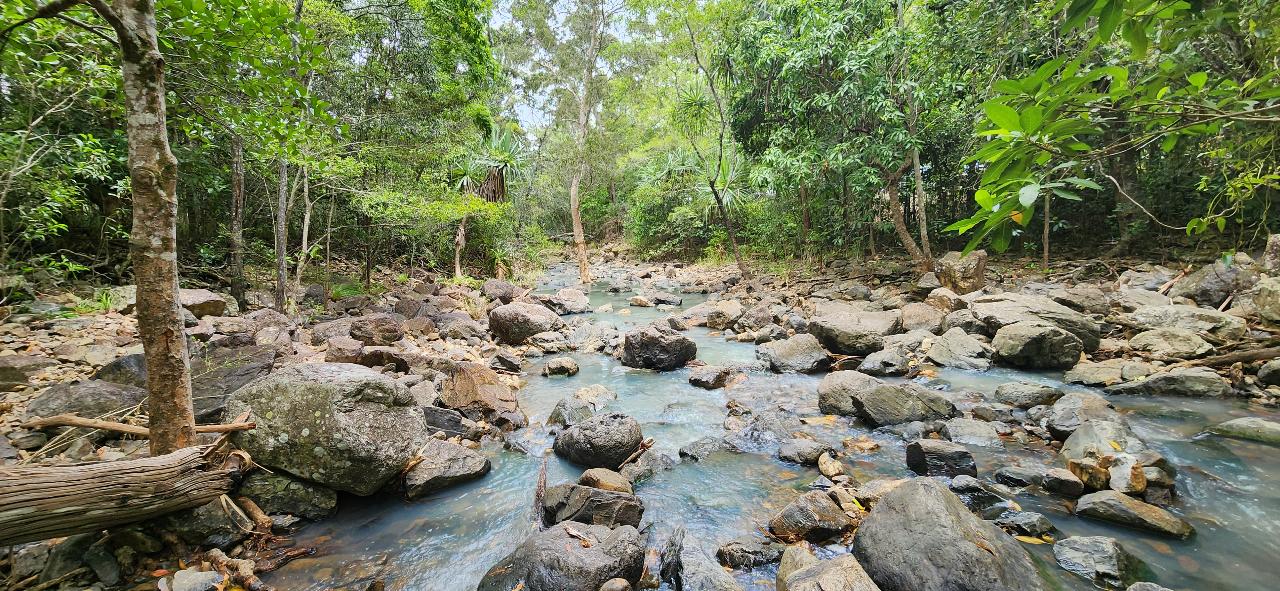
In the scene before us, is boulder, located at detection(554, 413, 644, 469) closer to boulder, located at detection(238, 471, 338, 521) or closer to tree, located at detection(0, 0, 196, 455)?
boulder, located at detection(238, 471, 338, 521)

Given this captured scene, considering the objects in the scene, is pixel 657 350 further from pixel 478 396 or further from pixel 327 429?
pixel 327 429

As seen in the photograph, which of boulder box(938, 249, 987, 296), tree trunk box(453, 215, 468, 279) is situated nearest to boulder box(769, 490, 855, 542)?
boulder box(938, 249, 987, 296)

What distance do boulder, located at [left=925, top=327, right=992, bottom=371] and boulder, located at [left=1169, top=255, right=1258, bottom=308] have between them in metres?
3.49

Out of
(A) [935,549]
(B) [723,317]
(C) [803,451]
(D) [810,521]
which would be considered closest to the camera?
(A) [935,549]

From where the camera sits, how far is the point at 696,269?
851 inches

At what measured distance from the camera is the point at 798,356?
7773 millimetres

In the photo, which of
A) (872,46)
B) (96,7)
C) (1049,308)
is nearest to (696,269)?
(872,46)

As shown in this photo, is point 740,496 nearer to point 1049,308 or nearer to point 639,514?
point 639,514

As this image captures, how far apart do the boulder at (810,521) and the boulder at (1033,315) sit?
5.57 m

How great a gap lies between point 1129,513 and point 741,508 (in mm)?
2583

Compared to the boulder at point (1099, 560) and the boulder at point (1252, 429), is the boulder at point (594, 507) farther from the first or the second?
the boulder at point (1252, 429)

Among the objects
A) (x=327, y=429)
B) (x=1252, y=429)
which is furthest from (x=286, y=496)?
(x=1252, y=429)

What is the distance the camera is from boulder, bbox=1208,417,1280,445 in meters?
4.33

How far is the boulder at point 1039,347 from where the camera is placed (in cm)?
671
